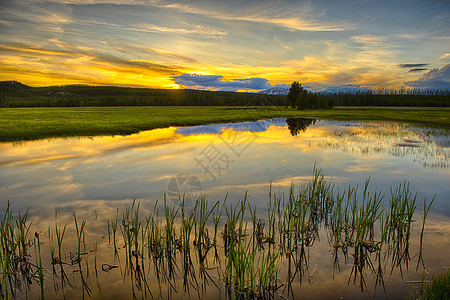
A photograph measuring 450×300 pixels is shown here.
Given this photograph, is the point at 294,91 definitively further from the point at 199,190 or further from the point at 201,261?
the point at 201,261

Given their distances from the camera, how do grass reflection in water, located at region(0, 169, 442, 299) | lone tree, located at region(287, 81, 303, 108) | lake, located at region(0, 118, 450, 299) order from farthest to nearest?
lone tree, located at region(287, 81, 303, 108) → lake, located at region(0, 118, 450, 299) → grass reflection in water, located at region(0, 169, 442, 299)

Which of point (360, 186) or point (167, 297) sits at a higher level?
point (360, 186)

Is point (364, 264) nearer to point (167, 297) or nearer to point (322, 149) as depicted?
point (167, 297)

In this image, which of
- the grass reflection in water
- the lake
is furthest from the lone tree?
the grass reflection in water

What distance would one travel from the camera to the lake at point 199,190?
570 centimetres

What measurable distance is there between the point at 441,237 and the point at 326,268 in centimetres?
394

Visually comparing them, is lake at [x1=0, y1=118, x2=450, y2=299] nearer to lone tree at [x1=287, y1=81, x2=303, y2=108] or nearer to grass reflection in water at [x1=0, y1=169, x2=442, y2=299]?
grass reflection in water at [x1=0, y1=169, x2=442, y2=299]

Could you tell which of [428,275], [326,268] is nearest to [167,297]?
[326,268]

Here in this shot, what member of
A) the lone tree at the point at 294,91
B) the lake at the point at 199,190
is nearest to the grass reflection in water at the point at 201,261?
the lake at the point at 199,190

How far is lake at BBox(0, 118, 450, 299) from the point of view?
5.70 m

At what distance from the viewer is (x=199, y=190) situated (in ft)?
39.0

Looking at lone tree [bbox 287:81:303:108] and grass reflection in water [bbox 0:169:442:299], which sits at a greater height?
lone tree [bbox 287:81:303:108]

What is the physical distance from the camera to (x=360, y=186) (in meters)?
12.2

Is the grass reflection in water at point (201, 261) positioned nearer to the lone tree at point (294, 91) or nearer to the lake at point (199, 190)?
the lake at point (199, 190)
